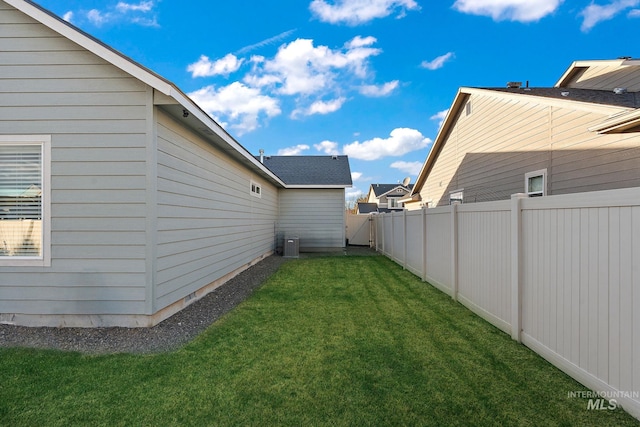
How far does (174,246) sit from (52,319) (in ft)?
5.50

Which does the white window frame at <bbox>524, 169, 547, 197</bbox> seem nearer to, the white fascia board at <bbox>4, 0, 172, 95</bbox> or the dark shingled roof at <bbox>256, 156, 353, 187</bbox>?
the dark shingled roof at <bbox>256, 156, 353, 187</bbox>

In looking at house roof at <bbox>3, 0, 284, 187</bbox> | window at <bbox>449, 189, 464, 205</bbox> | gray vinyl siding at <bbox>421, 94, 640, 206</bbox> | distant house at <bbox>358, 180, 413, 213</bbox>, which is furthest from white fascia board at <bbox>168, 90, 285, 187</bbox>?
distant house at <bbox>358, 180, 413, 213</bbox>

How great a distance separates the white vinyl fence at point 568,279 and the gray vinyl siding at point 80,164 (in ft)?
14.9

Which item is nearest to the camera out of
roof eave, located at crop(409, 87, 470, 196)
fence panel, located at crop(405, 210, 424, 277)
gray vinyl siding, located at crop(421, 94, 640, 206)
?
gray vinyl siding, located at crop(421, 94, 640, 206)

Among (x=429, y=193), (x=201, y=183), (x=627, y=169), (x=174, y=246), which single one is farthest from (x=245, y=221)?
(x=429, y=193)

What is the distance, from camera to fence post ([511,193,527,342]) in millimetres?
3369

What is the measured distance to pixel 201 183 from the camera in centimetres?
546

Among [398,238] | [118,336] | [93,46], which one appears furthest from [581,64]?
[118,336]

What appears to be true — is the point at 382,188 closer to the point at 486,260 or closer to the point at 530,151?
the point at 530,151

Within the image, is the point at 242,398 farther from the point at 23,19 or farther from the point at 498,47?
the point at 498,47

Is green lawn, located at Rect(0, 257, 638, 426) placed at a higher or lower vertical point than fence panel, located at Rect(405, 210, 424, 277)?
lower

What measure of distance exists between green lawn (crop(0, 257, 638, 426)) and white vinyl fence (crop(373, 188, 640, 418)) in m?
0.21

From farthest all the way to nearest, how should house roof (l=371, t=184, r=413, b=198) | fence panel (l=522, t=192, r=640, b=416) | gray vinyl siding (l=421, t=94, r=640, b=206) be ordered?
house roof (l=371, t=184, r=413, b=198) → gray vinyl siding (l=421, t=94, r=640, b=206) → fence panel (l=522, t=192, r=640, b=416)

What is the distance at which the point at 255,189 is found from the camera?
953cm
